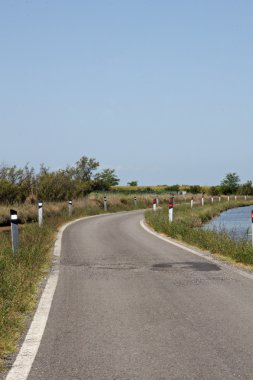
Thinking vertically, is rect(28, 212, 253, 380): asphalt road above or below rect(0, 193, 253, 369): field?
below

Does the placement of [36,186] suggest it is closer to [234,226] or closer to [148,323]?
[234,226]

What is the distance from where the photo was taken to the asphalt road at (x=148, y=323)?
500cm

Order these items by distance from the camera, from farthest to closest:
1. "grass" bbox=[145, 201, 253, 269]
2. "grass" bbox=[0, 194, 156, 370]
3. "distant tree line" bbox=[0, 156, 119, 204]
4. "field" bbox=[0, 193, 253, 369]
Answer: "distant tree line" bbox=[0, 156, 119, 204] → "grass" bbox=[145, 201, 253, 269] → "field" bbox=[0, 193, 253, 369] → "grass" bbox=[0, 194, 156, 370]

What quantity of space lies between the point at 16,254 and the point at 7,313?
5033mm

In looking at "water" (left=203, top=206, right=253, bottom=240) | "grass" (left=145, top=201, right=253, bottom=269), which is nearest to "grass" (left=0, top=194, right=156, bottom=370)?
"grass" (left=145, top=201, right=253, bottom=269)

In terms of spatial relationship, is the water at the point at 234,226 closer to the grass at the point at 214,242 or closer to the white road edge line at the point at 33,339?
the grass at the point at 214,242

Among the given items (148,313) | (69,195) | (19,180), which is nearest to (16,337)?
(148,313)

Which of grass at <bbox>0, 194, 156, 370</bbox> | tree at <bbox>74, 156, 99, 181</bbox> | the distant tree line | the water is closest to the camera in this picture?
grass at <bbox>0, 194, 156, 370</bbox>

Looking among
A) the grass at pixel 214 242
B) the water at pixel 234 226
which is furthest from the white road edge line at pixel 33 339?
the water at pixel 234 226

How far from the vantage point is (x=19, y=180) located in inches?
1601

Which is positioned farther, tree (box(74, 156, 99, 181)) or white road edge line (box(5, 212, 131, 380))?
tree (box(74, 156, 99, 181))

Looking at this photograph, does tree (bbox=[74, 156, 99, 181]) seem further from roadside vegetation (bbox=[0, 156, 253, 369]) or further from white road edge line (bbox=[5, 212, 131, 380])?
white road edge line (bbox=[5, 212, 131, 380])

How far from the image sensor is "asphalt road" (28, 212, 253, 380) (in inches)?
197

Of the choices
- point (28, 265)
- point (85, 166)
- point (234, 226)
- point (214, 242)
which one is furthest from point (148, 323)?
point (85, 166)
